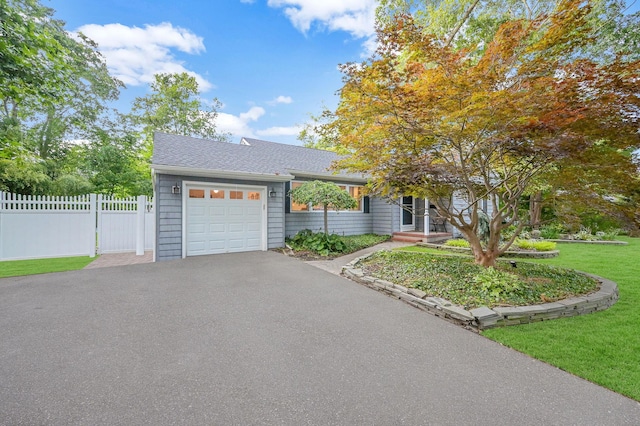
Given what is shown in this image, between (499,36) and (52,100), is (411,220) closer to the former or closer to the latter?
(499,36)

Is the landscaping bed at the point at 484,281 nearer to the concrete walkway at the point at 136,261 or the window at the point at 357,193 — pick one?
the concrete walkway at the point at 136,261

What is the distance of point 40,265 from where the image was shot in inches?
255

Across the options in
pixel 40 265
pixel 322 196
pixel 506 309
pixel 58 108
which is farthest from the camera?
pixel 58 108

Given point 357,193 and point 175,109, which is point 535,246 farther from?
point 175,109

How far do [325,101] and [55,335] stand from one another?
65.9 feet

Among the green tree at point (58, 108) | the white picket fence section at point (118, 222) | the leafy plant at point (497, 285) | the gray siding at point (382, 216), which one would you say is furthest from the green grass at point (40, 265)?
the gray siding at point (382, 216)

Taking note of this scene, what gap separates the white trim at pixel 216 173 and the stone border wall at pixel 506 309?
209 inches

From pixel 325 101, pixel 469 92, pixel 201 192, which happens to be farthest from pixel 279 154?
pixel 325 101

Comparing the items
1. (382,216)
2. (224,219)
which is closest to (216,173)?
(224,219)

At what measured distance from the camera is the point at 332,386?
7.05ft

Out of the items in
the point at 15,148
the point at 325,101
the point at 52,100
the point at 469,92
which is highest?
the point at 325,101

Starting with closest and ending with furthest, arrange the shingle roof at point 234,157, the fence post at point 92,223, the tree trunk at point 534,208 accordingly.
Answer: the tree trunk at point 534,208 → the shingle roof at point 234,157 → the fence post at point 92,223

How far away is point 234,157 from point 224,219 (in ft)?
7.47

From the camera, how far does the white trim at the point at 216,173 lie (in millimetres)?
6859
